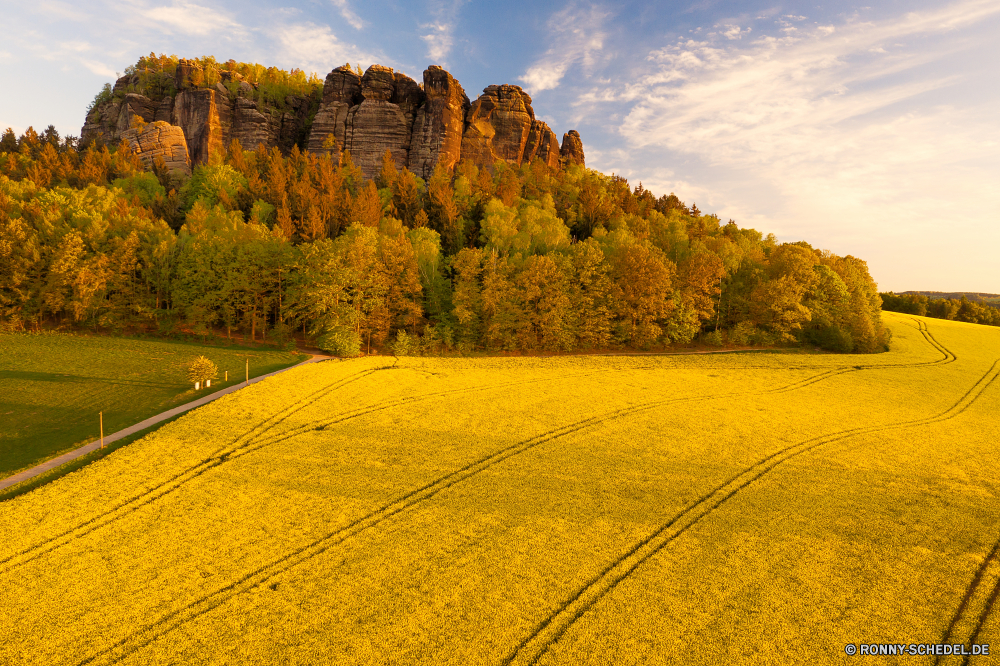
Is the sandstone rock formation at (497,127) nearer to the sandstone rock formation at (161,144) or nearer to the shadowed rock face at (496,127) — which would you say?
the shadowed rock face at (496,127)

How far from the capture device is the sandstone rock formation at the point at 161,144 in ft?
289

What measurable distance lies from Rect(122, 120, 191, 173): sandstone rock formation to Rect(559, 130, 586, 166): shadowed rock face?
87.8 metres

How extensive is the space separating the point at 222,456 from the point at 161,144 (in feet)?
329

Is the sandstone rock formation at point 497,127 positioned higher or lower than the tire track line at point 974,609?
higher

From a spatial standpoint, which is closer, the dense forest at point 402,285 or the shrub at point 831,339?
the dense forest at point 402,285

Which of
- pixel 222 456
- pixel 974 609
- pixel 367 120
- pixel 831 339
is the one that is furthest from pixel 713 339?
pixel 367 120

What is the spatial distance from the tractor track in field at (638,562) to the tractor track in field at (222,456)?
13191mm

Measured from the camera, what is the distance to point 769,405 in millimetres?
28641

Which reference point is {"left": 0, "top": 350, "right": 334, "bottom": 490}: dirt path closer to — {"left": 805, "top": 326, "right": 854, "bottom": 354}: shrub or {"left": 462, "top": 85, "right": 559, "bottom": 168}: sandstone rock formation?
{"left": 805, "top": 326, "right": 854, "bottom": 354}: shrub

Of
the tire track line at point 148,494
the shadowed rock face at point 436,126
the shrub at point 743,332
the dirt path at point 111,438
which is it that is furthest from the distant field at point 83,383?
the shadowed rock face at point 436,126

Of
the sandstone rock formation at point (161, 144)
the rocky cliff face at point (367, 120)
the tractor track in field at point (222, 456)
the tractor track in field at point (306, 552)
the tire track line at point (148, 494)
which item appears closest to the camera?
the tractor track in field at point (306, 552)

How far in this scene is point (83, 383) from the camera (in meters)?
29.5

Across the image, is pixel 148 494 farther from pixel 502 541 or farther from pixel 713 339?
pixel 713 339

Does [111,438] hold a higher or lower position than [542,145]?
lower
